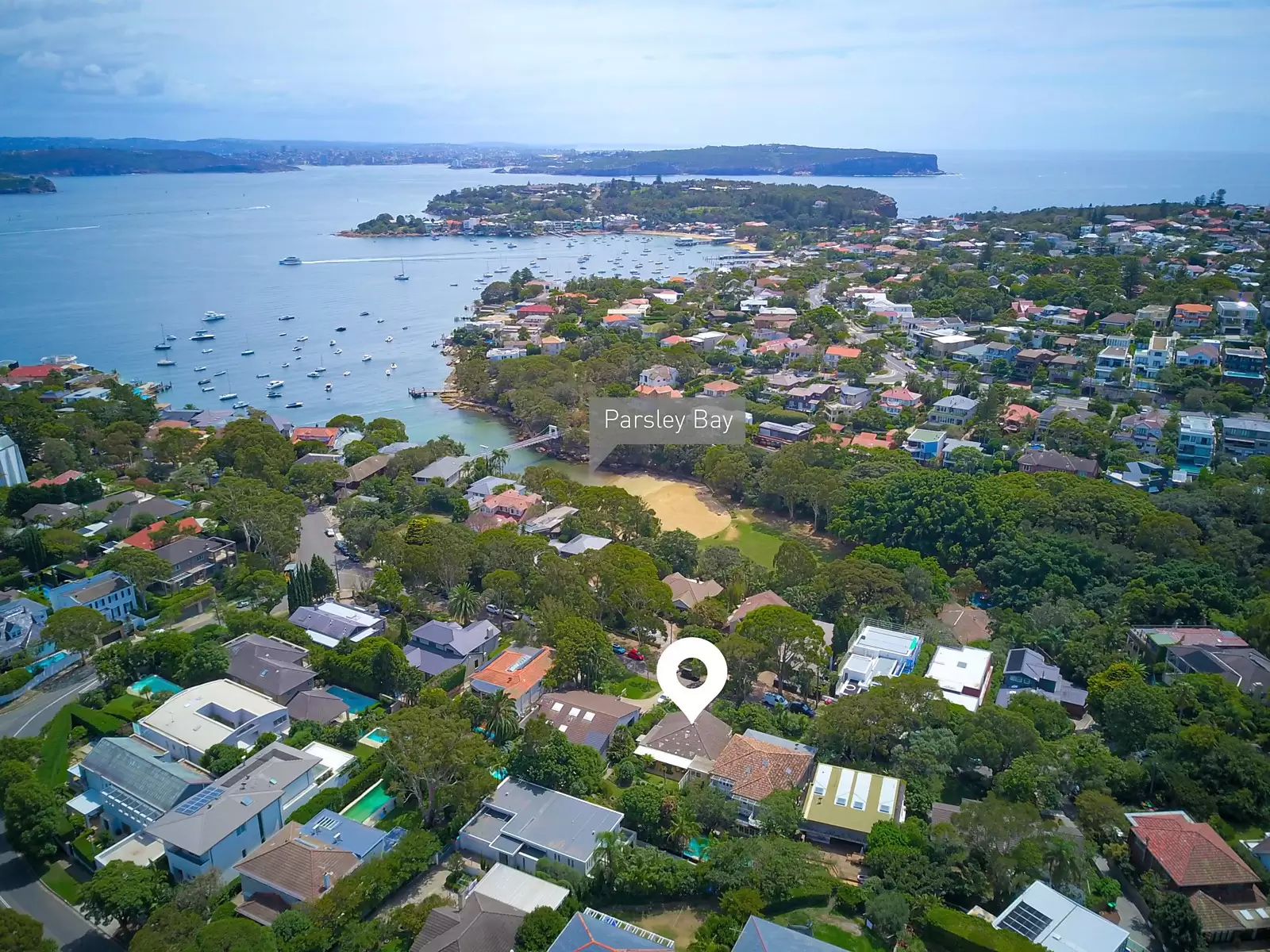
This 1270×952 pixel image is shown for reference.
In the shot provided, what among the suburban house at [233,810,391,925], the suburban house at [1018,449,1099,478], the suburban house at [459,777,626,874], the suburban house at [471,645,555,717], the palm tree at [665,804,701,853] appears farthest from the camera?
the suburban house at [1018,449,1099,478]

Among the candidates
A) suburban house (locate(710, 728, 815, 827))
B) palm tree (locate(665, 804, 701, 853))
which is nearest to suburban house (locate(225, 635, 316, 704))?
palm tree (locate(665, 804, 701, 853))

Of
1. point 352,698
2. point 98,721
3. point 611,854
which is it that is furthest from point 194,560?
point 611,854

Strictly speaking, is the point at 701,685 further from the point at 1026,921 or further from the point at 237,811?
the point at 237,811

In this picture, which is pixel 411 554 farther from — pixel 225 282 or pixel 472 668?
pixel 225 282

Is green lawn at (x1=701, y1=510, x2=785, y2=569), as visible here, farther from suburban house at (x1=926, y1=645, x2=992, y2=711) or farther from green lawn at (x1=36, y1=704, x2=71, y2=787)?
green lawn at (x1=36, y1=704, x2=71, y2=787)

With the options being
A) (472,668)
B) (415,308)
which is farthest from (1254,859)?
(415,308)
